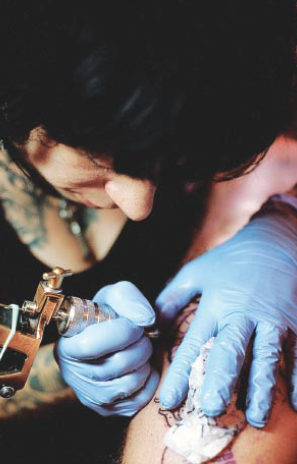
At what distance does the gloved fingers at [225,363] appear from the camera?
0.98 metres

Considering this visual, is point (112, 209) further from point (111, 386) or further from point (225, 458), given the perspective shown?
point (225, 458)

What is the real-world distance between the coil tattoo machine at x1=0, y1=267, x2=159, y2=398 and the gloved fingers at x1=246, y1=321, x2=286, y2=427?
45 cm

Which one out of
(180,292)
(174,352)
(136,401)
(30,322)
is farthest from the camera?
(180,292)

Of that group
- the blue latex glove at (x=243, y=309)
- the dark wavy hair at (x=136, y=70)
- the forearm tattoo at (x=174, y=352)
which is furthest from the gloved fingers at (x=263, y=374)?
the dark wavy hair at (x=136, y=70)

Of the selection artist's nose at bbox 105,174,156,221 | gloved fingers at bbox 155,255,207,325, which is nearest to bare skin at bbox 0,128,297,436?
artist's nose at bbox 105,174,156,221

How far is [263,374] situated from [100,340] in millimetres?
416

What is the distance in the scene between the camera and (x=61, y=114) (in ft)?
2.90

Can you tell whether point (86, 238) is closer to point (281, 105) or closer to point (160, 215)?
point (160, 215)

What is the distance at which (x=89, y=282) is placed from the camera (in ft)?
5.18

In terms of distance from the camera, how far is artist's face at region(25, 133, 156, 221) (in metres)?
1.03

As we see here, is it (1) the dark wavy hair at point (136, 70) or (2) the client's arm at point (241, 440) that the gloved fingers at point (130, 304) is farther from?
(1) the dark wavy hair at point (136, 70)

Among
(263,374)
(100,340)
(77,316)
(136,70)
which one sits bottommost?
(263,374)

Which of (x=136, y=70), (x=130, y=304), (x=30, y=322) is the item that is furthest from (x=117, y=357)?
(x=136, y=70)

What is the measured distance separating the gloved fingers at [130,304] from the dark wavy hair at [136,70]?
36 cm
